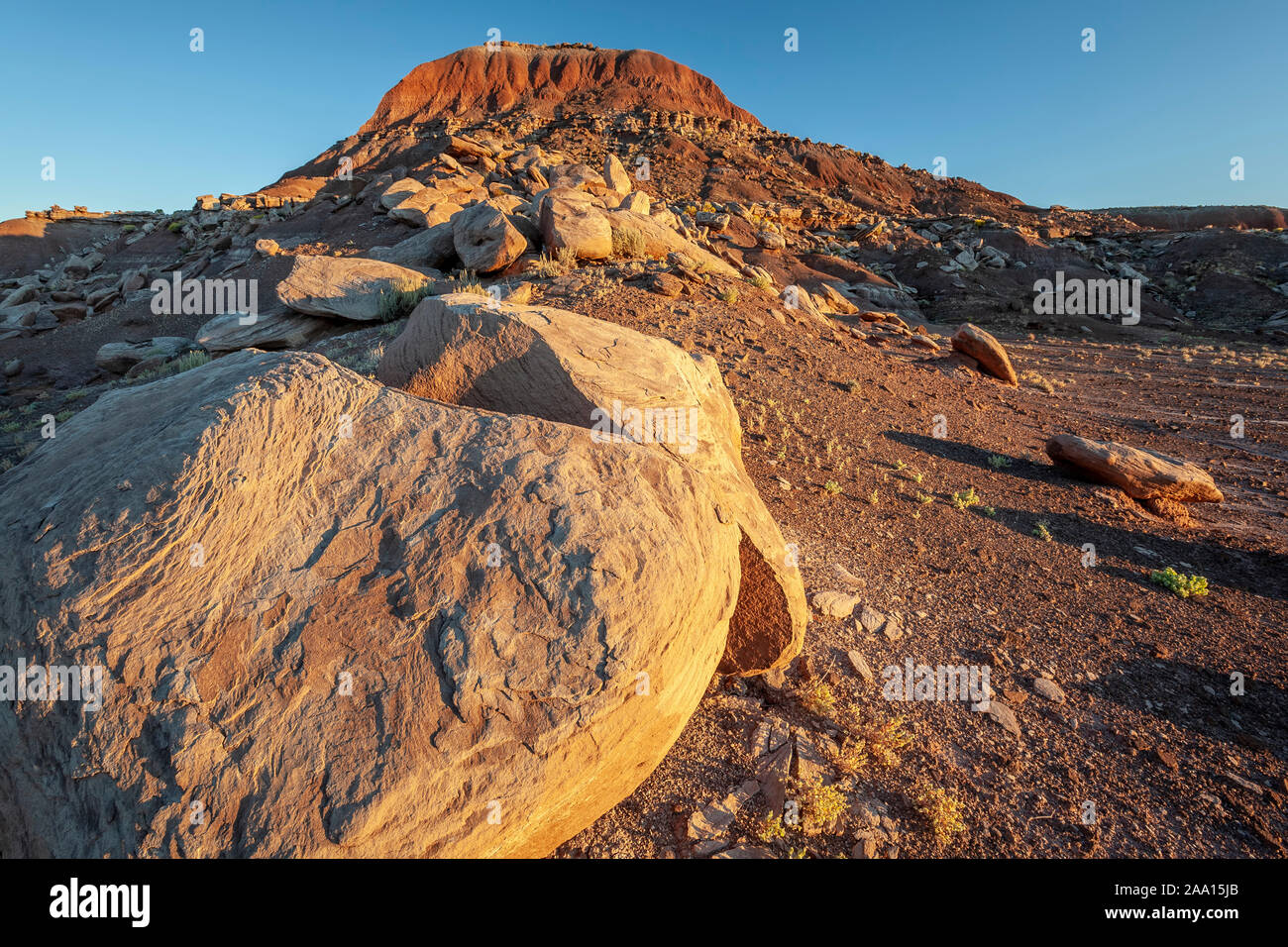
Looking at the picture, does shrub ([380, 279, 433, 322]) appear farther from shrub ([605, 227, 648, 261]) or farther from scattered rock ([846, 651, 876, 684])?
scattered rock ([846, 651, 876, 684])

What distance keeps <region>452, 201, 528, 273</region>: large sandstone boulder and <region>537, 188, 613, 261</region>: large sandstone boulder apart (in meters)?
0.63

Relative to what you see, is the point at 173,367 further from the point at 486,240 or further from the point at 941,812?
the point at 941,812

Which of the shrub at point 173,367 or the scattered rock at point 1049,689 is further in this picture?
the shrub at point 173,367

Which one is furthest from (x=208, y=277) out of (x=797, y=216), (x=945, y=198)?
(x=945, y=198)

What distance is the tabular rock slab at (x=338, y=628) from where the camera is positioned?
2.13m

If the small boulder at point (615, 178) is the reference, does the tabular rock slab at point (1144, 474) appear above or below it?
below

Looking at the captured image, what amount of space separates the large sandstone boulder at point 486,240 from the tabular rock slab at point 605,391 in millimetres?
6908

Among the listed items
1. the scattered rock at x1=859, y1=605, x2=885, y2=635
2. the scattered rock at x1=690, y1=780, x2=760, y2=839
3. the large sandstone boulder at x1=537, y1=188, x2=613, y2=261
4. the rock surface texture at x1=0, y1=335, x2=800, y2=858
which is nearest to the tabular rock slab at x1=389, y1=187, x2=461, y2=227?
the large sandstone boulder at x1=537, y1=188, x2=613, y2=261

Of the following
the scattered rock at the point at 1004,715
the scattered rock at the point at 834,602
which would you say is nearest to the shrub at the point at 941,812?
the scattered rock at the point at 1004,715

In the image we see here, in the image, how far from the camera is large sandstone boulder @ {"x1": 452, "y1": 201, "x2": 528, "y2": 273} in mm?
11297

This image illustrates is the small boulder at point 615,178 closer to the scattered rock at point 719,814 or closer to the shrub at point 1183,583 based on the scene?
the shrub at point 1183,583

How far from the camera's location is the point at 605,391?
4242 millimetres

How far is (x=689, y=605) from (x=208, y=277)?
20852mm
